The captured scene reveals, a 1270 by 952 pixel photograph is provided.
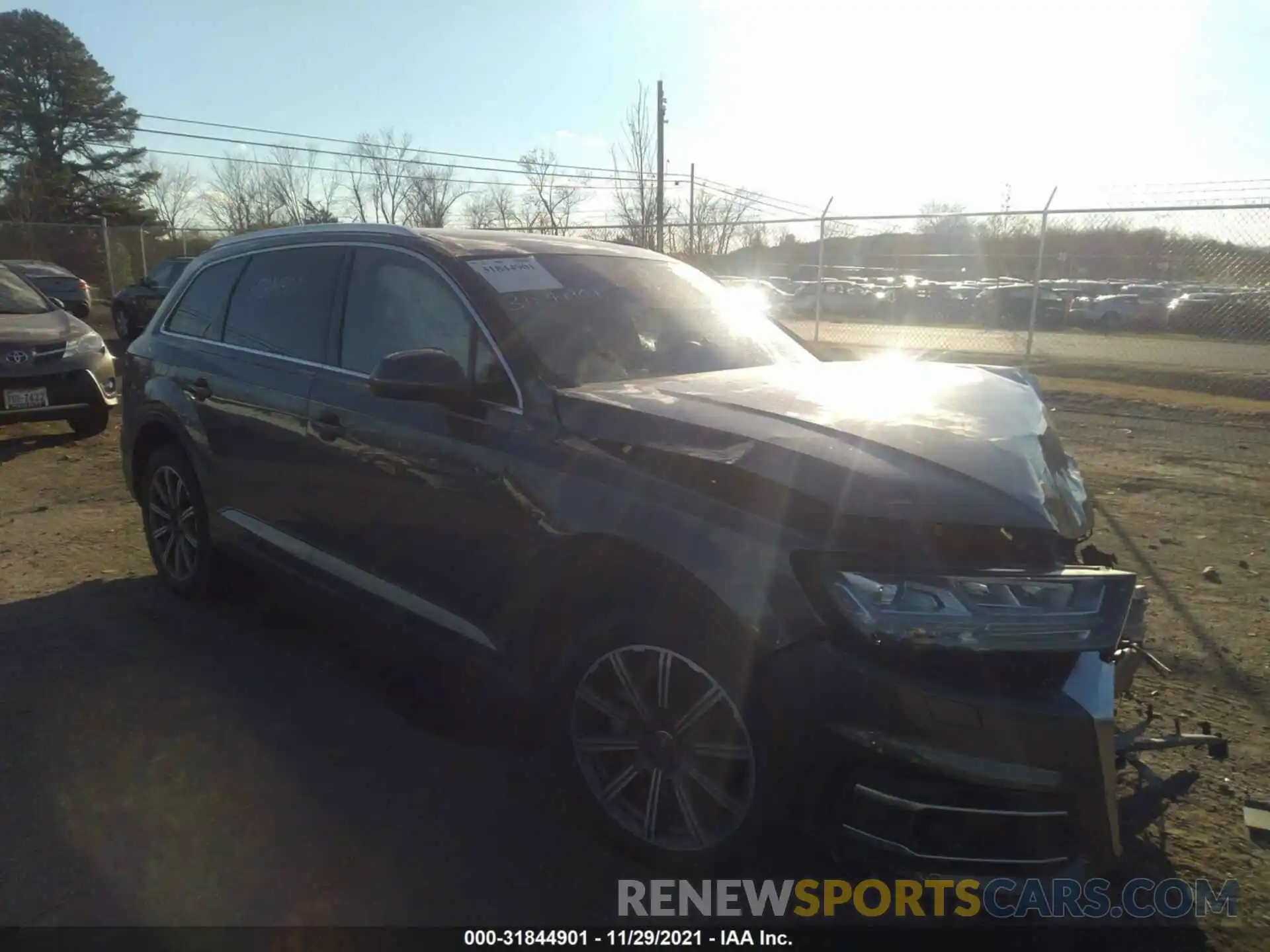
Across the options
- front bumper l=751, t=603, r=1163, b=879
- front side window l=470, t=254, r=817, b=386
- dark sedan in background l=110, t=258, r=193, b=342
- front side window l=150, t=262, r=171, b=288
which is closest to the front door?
front side window l=470, t=254, r=817, b=386

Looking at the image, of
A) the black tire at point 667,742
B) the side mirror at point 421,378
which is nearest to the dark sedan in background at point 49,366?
the side mirror at point 421,378

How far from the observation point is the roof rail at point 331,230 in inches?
155

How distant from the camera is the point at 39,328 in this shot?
29.3ft

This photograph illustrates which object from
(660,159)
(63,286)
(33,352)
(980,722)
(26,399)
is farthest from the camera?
(660,159)

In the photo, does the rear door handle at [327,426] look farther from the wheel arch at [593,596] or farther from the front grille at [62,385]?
the front grille at [62,385]

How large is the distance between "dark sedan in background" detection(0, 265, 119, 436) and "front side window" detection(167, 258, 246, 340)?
4314 millimetres

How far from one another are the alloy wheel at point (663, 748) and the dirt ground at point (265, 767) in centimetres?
27

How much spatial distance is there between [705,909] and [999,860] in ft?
2.78

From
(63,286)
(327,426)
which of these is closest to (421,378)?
(327,426)

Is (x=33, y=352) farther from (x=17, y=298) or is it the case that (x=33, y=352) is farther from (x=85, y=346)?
(x=17, y=298)

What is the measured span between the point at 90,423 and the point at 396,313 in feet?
23.0

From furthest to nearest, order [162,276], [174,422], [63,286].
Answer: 1. [63,286]
2. [162,276]
3. [174,422]

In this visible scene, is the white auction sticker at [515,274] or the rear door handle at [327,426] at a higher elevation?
the white auction sticker at [515,274]

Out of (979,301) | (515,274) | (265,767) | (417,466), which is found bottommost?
(265,767)
